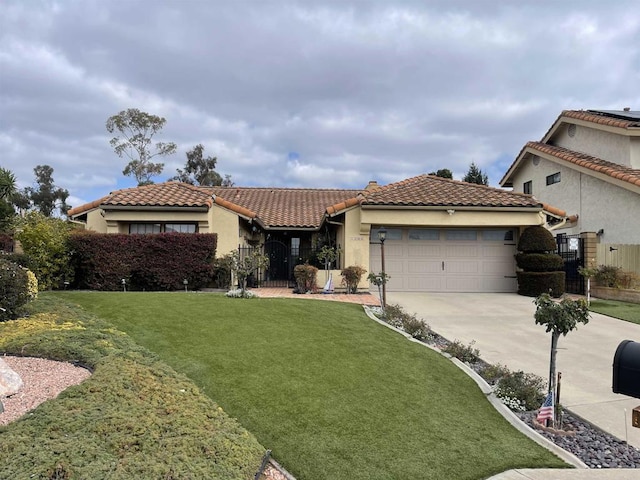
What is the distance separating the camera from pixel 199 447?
149 inches

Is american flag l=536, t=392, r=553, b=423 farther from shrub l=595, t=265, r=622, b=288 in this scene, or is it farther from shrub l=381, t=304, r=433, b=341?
shrub l=595, t=265, r=622, b=288

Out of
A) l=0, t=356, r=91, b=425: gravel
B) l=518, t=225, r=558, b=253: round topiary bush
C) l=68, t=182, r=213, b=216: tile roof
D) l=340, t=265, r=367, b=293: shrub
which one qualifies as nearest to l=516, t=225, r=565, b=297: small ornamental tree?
l=518, t=225, r=558, b=253: round topiary bush

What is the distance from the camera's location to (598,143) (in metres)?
20.8

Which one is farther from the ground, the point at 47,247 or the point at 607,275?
the point at 47,247

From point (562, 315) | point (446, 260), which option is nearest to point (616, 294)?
point (446, 260)

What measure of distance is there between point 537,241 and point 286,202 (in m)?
13.6

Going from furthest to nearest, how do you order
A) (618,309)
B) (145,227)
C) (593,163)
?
(593,163)
(145,227)
(618,309)

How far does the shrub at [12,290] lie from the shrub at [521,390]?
802cm

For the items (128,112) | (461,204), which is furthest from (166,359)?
(128,112)

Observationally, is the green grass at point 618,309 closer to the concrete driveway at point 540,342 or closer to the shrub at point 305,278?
the concrete driveway at point 540,342

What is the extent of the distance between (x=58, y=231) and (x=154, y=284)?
345 cm

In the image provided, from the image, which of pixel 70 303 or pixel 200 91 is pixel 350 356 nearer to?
pixel 70 303

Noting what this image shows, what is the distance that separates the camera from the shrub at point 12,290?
7.24 metres

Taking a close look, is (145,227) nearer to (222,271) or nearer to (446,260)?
(222,271)
